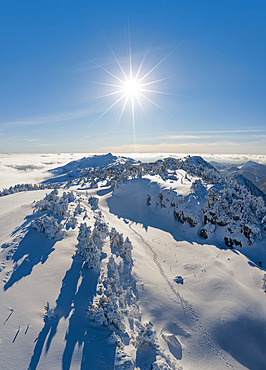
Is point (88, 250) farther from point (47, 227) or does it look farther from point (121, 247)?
point (47, 227)

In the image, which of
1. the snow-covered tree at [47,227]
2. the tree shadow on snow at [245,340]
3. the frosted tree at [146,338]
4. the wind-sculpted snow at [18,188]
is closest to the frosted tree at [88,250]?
the snow-covered tree at [47,227]

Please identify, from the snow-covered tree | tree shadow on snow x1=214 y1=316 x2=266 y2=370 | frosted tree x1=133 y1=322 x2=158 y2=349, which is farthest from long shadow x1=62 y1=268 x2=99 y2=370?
tree shadow on snow x1=214 y1=316 x2=266 y2=370

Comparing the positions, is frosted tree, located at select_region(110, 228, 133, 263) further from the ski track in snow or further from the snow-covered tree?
the snow-covered tree

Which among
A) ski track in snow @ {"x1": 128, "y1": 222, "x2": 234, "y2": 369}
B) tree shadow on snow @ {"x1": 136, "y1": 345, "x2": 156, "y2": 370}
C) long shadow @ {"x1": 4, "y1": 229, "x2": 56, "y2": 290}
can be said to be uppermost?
long shadow @ {"x1": 4, "y1": 229, "x2": 56, "y2": 290}

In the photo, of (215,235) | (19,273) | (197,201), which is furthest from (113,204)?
(19,273)

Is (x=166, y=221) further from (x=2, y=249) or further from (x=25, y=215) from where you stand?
(x=2, y=249)

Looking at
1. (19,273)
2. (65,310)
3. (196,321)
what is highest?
(19,273)
